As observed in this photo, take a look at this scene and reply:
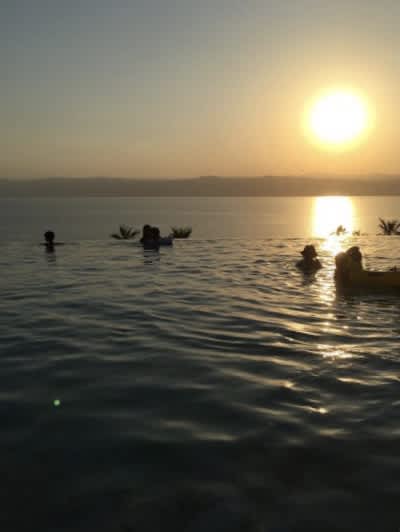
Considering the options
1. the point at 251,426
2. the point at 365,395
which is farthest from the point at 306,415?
the point at 365,395

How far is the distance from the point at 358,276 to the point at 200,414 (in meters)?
10.3

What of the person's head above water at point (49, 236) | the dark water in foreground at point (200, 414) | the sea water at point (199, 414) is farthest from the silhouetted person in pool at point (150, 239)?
the dark water in foreground at point (200, 414)

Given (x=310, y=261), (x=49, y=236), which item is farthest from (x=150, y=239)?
(x=310, y=261)

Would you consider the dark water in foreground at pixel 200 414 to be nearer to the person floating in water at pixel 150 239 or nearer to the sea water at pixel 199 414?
the sea water at pixel 199 414

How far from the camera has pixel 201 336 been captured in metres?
9.77

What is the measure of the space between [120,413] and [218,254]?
19.8m

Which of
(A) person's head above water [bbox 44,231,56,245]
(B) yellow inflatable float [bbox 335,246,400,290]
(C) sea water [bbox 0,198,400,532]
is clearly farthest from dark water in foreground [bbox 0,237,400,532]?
(A) person's head above water [bbox 44,231,56,245]

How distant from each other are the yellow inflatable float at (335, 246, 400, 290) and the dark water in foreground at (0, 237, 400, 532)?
1.30 m

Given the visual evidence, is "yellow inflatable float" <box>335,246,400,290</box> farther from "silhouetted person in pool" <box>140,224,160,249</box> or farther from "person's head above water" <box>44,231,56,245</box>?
"person's head above water" <box>44,231,56,245</box>

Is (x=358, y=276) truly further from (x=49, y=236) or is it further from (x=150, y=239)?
(x=49, y=236)

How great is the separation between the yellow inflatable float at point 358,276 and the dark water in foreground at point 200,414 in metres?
1.30

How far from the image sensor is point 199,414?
600 centimetres

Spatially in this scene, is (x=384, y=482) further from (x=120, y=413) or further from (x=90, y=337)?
(x=90, y=337)

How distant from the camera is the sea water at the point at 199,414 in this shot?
162 inches
